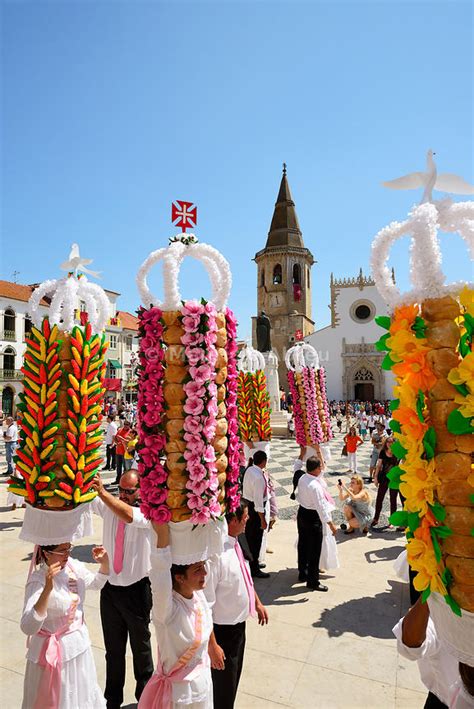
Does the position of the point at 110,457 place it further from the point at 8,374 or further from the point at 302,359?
the point at 8,374

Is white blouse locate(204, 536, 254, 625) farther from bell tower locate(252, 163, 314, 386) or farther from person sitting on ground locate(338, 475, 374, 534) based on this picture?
bell tower locate(252, 163, 314, 386)

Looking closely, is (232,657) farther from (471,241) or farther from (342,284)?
(342,284)

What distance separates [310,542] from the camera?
5.38 metres

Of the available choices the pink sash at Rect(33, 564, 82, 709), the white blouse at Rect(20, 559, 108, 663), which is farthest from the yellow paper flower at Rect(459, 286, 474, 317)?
the pink sash at Rect(33, 564, 82, 709)

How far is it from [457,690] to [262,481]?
12.8 feet

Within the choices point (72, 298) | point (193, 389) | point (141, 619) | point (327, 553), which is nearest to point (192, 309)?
point (193, 389)

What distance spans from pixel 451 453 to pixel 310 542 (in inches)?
161

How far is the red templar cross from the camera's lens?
3.28m

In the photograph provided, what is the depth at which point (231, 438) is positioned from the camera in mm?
3213

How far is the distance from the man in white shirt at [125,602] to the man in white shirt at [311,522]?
2.52 metres

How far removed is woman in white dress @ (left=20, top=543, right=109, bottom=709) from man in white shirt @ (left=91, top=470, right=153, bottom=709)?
51cm

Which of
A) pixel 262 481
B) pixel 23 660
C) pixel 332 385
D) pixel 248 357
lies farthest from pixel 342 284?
pixel 23 660

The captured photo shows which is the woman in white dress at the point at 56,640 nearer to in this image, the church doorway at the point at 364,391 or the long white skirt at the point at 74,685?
the long white skirt at the point at 74,685

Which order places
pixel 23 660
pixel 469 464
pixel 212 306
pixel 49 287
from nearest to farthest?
pixel 469 464 < pixel 212 306 < pixel 49 287 < pixel 23 660
